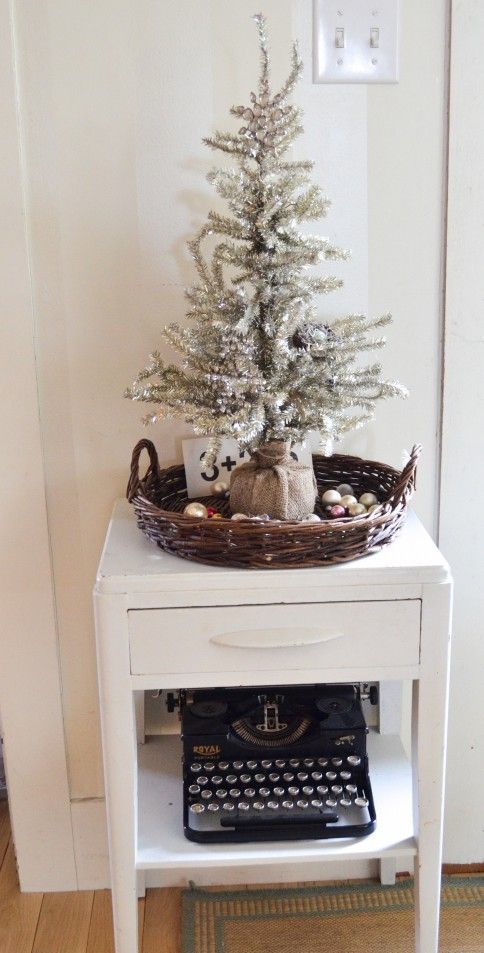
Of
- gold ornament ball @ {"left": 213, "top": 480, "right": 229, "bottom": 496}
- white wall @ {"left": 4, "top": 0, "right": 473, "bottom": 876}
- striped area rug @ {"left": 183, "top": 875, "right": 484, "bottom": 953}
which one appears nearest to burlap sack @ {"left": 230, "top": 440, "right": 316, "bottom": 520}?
gold ornament ball @ {"left": 213, "top": 480, "right": 229, "bottom": 496}

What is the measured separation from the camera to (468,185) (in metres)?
1.34

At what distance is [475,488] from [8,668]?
34.5 inches

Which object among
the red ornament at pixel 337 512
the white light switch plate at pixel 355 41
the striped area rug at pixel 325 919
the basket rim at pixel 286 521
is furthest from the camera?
the striped area rug at pixel 325 919

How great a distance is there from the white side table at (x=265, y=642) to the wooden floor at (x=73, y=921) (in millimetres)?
358

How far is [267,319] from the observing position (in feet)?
3.68

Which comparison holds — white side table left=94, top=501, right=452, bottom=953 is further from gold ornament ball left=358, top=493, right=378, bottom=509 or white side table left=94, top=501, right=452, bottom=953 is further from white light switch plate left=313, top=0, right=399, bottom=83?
white light switch plate left=313, top=0, right=399, bottom=83

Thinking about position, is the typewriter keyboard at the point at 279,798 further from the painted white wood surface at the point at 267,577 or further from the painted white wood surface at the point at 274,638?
the painted white wood surface at the point at 267,577

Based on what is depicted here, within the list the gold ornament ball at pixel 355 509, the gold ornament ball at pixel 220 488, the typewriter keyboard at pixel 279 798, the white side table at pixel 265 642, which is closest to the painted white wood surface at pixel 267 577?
the white side table at pixel 265 642

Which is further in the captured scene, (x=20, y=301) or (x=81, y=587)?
(x=81, y=587)

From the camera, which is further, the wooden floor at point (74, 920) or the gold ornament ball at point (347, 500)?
the wooden floor at point (74, 920)

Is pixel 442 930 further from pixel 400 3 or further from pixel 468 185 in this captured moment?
pixel 400 3

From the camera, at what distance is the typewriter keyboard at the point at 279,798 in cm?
121

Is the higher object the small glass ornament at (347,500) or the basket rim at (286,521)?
the basket rim at (286,521)

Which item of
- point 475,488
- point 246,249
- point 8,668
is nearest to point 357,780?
point 475,488
